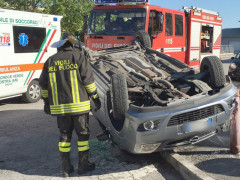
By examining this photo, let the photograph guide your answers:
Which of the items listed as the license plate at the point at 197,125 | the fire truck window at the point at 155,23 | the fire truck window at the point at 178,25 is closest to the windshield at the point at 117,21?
the fire truck window at the point at 155,23

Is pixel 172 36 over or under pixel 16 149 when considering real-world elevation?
over

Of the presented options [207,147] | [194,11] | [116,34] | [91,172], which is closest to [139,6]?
[116,34]

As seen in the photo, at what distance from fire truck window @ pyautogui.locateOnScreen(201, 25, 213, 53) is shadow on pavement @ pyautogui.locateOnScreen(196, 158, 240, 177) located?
25.4 feet

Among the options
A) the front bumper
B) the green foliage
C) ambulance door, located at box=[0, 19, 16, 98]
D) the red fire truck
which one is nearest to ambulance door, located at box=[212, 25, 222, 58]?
the red fire truck

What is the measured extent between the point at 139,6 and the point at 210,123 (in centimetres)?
490

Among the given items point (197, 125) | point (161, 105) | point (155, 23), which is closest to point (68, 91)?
point (161, 105)

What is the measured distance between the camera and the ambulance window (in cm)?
717

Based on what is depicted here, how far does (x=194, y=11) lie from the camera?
9.66 meters

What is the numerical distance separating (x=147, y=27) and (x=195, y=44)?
10.2 ft

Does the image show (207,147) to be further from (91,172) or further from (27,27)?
(27,27)

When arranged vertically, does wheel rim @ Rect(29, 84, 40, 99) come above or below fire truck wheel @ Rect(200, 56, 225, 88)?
below

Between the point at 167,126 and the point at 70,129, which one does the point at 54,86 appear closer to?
the point at 70,129

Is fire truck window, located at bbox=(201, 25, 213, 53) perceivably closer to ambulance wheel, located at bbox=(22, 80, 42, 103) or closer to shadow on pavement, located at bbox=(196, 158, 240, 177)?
ambulance wheel, located at bbox=(22, 80, 42, 103)

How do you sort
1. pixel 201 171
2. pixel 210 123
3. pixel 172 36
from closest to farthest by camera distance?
pixel 201 171 < pixel 210 123 < pixel 172 36
